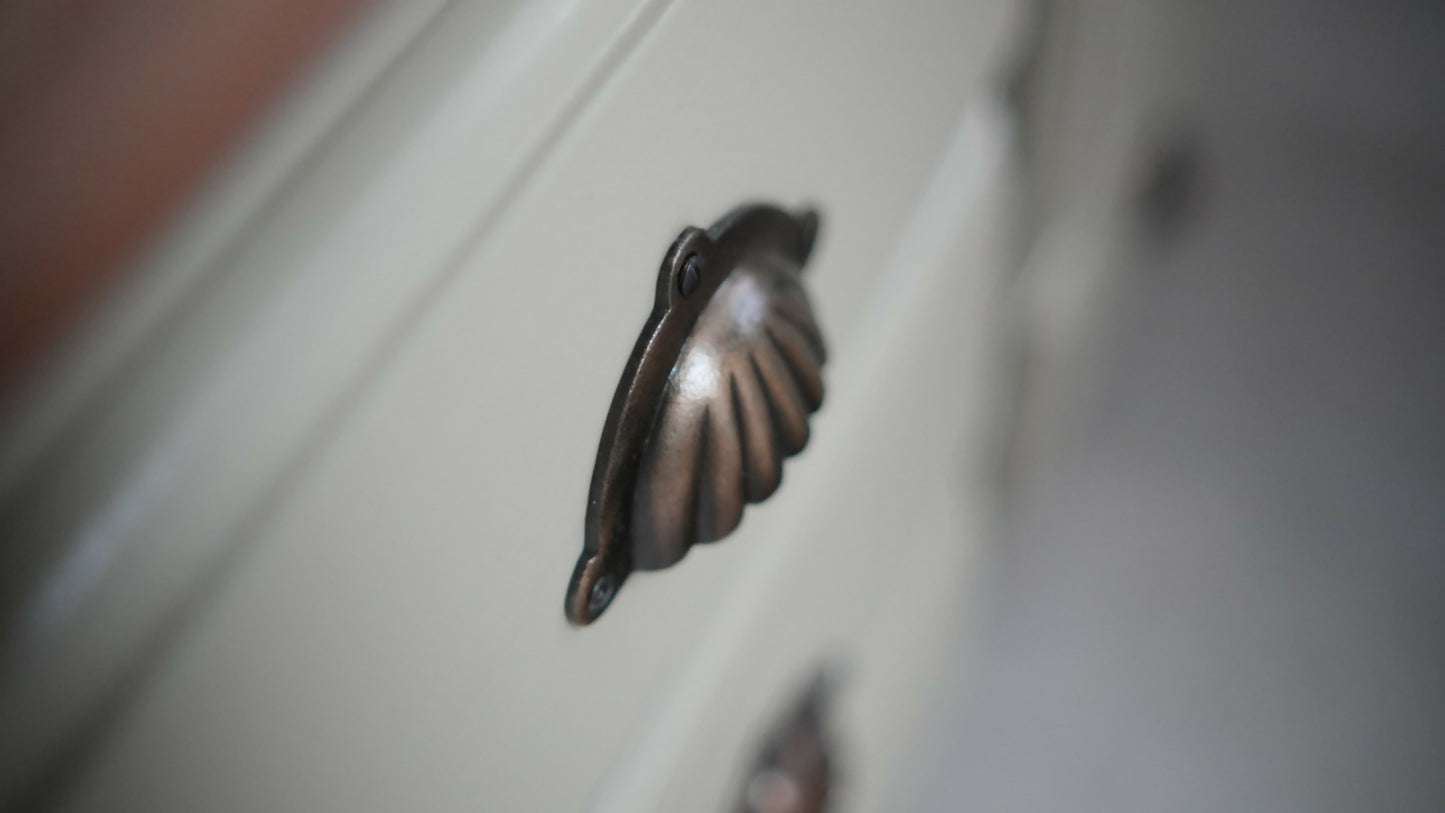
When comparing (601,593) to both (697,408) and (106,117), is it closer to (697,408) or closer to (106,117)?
(697,408)

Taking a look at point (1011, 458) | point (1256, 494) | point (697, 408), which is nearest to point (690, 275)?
point (697, 408)

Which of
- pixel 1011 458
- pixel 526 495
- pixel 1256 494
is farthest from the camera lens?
pixel 1256 494

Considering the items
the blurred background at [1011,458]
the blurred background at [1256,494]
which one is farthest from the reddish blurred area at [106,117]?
the blurred background at [1256,494]

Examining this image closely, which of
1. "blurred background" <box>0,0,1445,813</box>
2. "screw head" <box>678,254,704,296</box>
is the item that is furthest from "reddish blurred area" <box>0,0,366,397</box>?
"screw head" <box>678,254,704,296</box>

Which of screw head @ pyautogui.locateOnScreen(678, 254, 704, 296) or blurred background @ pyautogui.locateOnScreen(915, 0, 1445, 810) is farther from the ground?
blurred background @ pyautogui.locateOnScreen(915, 0, 1445, 810)

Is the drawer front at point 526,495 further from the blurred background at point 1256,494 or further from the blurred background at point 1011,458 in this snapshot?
the blurred background at point 1256,494

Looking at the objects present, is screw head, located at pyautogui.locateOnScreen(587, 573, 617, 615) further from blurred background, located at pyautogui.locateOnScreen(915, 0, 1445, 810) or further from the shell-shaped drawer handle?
blurred background, located at pyautogui.locateOnScreen(915, 0, 1445, 810)

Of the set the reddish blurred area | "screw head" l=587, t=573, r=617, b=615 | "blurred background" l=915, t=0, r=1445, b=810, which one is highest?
"blurred background" l=915, t=0, r=1445, b=810
